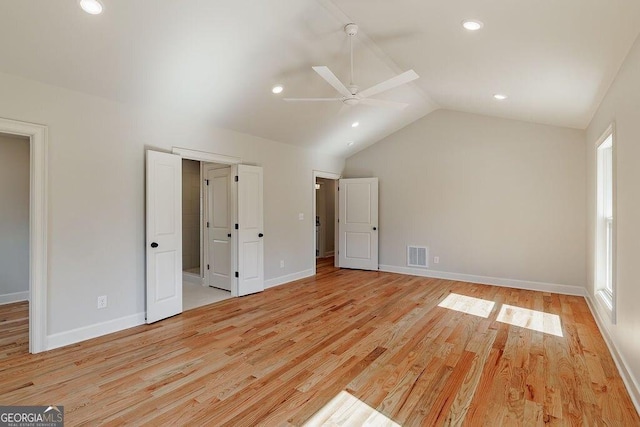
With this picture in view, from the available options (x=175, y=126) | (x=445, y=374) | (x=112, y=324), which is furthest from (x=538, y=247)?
(x=112, y=324)

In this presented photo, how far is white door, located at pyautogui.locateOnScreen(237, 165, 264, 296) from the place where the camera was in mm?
5020

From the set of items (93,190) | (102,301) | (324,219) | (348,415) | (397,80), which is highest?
(397,80)

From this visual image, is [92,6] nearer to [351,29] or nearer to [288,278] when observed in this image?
[351,29]

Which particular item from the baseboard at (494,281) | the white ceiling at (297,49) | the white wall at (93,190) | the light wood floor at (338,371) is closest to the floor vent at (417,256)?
the baseboard at (494,281)

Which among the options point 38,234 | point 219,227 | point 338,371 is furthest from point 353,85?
point 38,234

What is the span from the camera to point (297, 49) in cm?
354

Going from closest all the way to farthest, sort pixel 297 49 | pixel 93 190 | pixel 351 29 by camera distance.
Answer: pixel 351 29 → pixel 93 190 → pixel 297 49

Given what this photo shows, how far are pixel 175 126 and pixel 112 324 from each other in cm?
242

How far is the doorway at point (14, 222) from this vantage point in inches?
185

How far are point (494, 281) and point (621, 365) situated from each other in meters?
3.09

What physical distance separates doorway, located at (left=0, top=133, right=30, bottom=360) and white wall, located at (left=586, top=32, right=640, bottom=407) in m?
6.66

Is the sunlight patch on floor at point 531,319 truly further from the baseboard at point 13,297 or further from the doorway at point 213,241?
the baseboard at point 13,297

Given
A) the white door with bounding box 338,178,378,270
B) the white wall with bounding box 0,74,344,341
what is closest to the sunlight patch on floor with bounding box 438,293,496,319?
the white door with bounding box 338,178,378,270

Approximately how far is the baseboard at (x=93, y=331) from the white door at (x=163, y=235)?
15cm
